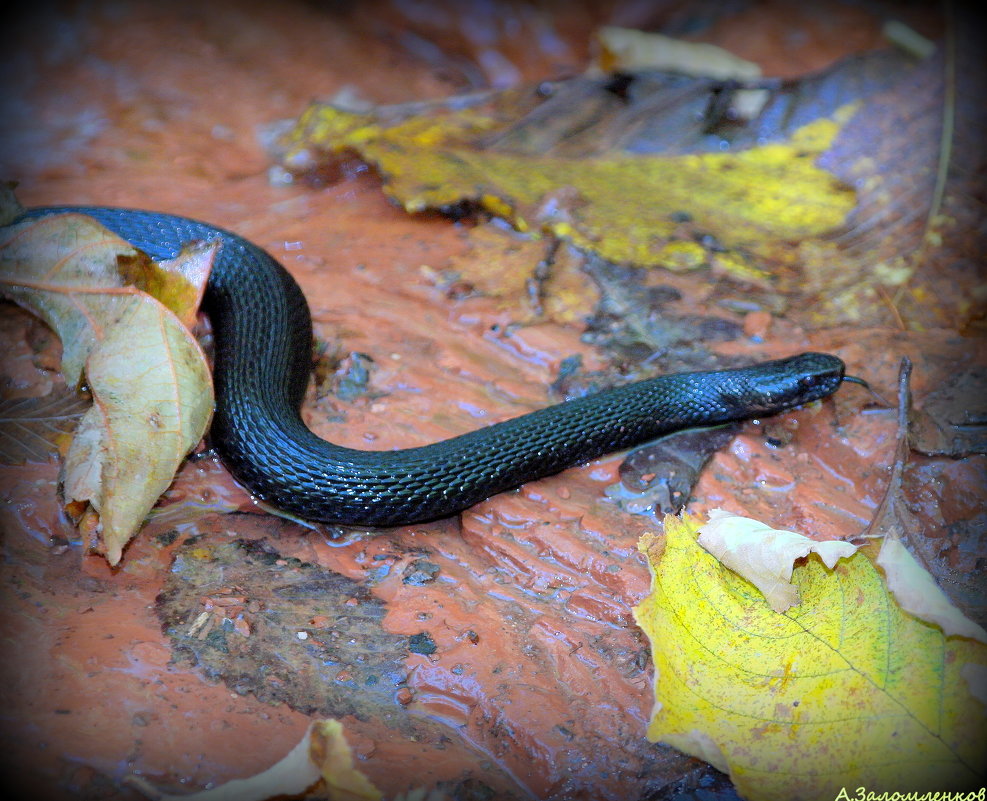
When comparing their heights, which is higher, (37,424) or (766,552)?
(766,552)

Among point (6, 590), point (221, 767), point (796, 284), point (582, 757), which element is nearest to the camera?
point (221, 767)

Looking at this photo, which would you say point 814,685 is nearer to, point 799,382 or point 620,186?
point 799,382

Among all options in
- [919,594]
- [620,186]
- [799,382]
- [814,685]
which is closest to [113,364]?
[814,685]

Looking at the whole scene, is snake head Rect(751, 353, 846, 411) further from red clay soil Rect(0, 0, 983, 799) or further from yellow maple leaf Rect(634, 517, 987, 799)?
yellow maple leaf Rect(634, 517, 987, 799)

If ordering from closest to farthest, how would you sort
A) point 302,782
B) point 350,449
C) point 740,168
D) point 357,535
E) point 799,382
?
point 302,782 → point 357,535 → point 350,449 → point 799,382 → point 740,168

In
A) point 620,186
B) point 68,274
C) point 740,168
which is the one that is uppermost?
point 740,168

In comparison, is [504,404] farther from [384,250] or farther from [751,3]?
[751,3]

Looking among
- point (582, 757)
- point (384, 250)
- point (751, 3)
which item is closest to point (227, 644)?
point (582, 757)
